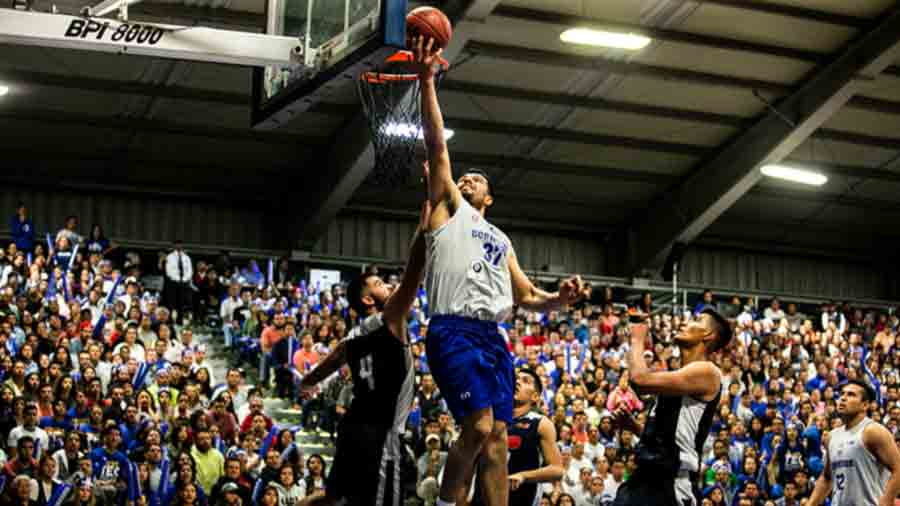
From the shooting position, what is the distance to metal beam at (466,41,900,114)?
79.5ft

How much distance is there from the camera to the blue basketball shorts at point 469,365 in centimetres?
707

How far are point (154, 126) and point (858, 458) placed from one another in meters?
19.3

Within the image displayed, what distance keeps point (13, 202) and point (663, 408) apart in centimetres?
2341

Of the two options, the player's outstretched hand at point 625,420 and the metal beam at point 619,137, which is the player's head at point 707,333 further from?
the metal beam at point 619,137

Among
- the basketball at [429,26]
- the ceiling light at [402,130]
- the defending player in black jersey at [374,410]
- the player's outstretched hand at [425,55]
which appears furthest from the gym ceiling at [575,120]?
the player's outstretched hand at [425,55]

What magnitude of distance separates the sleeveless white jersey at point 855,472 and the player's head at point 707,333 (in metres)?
2.40

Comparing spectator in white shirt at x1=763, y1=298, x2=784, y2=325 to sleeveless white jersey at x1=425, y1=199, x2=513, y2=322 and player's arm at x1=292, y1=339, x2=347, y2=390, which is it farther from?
sleeveless white jersey at x1=425, y1=199, x2=513, y2=322

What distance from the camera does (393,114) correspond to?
41.0 feet

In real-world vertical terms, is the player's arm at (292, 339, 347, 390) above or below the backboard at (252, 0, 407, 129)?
below

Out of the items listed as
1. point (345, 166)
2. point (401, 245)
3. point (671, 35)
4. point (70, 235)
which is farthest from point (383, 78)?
point (401, 245)

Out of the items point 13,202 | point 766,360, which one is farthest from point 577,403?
point 13,202

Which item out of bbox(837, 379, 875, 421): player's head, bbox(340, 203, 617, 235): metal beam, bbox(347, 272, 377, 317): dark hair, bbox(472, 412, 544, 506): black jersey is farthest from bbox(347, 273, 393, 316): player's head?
bbox(340, 203, 617, 235): metal beam

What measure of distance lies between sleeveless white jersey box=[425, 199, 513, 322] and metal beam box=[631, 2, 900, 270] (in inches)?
729

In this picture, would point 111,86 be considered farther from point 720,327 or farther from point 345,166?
point 720,327
